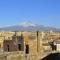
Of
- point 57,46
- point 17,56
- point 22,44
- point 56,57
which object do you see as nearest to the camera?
point 56,57

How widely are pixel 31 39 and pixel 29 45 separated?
149 centimetres

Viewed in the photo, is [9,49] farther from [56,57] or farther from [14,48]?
[56,57]

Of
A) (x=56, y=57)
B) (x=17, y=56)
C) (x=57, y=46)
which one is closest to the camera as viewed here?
(x=56, y=57)

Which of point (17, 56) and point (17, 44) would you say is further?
point (17, 44)

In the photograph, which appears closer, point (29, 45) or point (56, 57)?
point (56, 57)

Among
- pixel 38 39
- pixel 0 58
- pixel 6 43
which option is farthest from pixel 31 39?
pixel 0 58

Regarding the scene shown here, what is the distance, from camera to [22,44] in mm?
47625

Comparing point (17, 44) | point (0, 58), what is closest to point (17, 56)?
point (0, 58)

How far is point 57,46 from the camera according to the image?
50938 mm

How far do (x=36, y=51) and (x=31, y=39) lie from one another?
7.21ft

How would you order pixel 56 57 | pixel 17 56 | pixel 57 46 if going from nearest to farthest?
pixel 56 57 → pixel 17 56 → pixel 57 46

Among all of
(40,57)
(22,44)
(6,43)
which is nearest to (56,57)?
(40,57)

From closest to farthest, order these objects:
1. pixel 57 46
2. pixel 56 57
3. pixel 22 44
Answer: pixel 56 57, pixel 22 44, pixel 57 46

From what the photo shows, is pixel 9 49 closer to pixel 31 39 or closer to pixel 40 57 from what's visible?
Result: pixel 31 39
